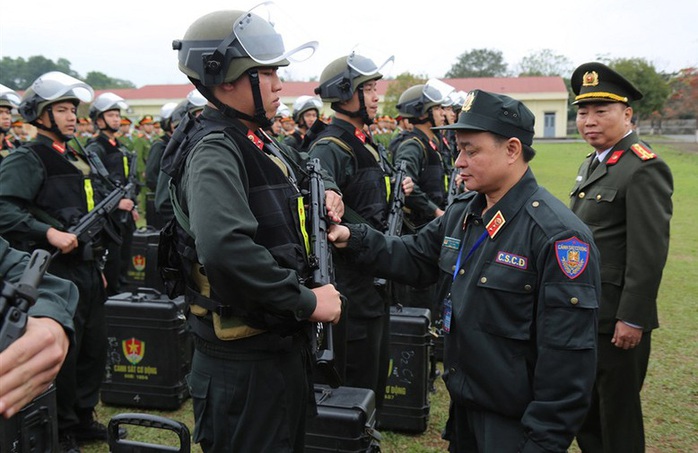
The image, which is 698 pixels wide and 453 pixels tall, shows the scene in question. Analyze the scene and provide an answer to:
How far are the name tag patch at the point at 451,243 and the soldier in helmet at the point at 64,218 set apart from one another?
2845 mm

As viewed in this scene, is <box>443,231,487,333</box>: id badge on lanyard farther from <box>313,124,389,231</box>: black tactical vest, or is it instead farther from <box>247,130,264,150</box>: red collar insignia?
<box>313,124,389,231</box>: black tactical vest

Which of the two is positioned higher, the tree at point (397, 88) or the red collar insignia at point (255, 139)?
the tree at point (397, 88)

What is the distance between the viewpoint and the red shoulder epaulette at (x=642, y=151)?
11.5ft

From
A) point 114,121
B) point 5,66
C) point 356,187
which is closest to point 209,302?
point 356,187

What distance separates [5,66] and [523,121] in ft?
263

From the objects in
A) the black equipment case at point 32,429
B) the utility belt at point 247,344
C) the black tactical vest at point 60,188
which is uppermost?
the black tactical vest at point 60,188

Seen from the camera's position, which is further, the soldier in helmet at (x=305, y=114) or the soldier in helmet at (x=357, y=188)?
the soldier in helmet at (x=305, y=114)

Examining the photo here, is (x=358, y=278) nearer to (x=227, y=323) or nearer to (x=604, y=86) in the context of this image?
(x=227, y=323)

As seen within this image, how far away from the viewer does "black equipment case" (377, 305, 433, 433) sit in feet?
15.0

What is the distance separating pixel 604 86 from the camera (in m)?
3.62

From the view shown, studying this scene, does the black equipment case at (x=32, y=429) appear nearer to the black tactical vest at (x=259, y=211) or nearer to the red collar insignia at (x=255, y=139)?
the black tactical vest at (x=259, y=211)

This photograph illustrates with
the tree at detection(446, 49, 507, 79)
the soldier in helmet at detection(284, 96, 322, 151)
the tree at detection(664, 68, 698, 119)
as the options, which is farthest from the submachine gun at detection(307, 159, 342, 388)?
the tree at detection(446, 49, 507, 79)

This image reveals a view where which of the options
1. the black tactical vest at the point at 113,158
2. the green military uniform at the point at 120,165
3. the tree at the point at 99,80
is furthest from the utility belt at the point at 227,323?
the tree at the point at 99,80

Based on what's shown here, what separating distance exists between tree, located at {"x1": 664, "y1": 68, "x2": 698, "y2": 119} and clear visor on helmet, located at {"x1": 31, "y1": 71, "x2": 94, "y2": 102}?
122 feet
